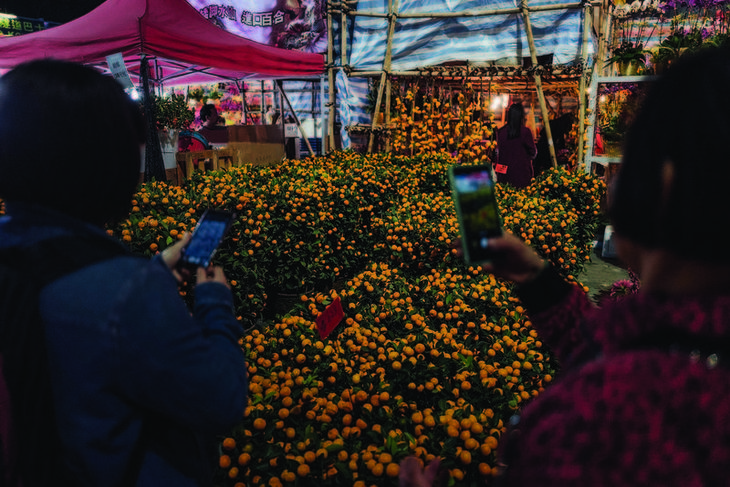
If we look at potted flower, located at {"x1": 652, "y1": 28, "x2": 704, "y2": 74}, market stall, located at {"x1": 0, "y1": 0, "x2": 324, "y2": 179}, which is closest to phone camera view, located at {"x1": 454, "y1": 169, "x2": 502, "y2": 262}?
market stall, located at {"x1": 0, "y1": 0, "x2": 324, "y2": 179}

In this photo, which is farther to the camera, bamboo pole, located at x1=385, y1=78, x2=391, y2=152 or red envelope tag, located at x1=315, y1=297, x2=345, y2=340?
bamboo pole, located at x1=385, y1=78, x2=391, y2=152

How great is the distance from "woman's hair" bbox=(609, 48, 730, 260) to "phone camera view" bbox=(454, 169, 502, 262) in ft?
1.70

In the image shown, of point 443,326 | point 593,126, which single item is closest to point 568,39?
point 593,126

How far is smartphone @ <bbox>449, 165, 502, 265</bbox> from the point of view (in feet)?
4.00

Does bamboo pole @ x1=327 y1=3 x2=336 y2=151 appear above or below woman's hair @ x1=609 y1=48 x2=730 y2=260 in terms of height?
above

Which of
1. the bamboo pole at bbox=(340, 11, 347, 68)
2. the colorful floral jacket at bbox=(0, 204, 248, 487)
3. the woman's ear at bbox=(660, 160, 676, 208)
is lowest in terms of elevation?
the colorful floral jacket at bbox=(0, 204, 248, 487)

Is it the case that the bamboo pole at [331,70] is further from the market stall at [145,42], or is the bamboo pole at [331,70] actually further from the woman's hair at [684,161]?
the woman's hair at [684,161]

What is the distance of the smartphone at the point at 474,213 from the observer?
4.00 feet

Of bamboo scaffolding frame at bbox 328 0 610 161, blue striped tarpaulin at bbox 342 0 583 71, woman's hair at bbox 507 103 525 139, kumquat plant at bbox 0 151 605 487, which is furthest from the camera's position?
blue striped tarpaulin at bbox 342 0 583 71

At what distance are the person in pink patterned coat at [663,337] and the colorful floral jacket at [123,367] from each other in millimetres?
601

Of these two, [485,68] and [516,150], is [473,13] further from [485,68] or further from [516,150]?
[516,150]

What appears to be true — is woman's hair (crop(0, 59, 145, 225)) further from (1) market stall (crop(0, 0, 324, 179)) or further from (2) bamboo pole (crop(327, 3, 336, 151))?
(2) bamboo pole (crop(327, 3, 336, 151))

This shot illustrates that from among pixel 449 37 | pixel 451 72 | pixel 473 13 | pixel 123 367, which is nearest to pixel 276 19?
pixel 449 37

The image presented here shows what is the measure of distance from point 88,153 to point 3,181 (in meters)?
0.18
